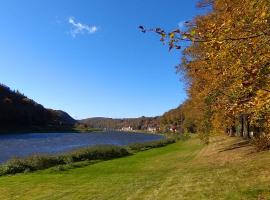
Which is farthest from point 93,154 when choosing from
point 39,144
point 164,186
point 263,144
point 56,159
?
point 39,144

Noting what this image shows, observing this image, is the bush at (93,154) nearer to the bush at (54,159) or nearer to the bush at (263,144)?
the bush at (54,159)

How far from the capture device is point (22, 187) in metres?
25.2

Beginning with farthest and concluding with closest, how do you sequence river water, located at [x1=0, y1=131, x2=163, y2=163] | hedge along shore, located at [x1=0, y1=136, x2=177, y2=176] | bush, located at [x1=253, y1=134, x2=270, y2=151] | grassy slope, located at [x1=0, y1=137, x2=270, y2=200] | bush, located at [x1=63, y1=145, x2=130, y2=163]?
1. river water, located at [x1=0, y1=131, x2=163, y2=163]
2. bush, located at [x1=63, y1=145, x2=130, y2=163]
3. hedge along shore, located at [x1=0, y1=136, x2=177, y2=176]
4. bush, located at [x1=253, y1=134, x2=270, y2=151]
5. grassy slope, located at [x1=0, y1=137, x2=270, y2=200]

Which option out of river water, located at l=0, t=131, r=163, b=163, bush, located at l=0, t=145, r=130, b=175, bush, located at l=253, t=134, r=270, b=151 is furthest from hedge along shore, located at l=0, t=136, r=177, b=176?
bush, located at l=253, t=134, r=270, b=151

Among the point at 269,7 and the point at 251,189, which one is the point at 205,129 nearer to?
the point at 251,189

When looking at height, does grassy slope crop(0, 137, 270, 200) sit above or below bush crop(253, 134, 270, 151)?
below

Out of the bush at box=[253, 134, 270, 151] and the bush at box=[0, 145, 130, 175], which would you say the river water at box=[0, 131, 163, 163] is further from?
the bush at box=[253, 134, 270, 151]

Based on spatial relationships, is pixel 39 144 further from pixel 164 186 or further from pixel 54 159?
pixel 164 186

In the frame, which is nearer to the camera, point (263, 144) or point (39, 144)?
point (263, 144)

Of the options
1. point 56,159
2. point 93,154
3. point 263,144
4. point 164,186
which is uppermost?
point 263,144

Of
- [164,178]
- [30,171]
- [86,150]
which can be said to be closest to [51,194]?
[164,178]

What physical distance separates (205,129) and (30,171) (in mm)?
16143

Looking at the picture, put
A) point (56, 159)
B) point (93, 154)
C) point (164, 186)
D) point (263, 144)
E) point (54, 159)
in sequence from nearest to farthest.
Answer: point (164, 186)
point (263, 144)
point (54, 159)
point (56, 159)
point (93, 154)

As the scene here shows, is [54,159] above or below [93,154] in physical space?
below
